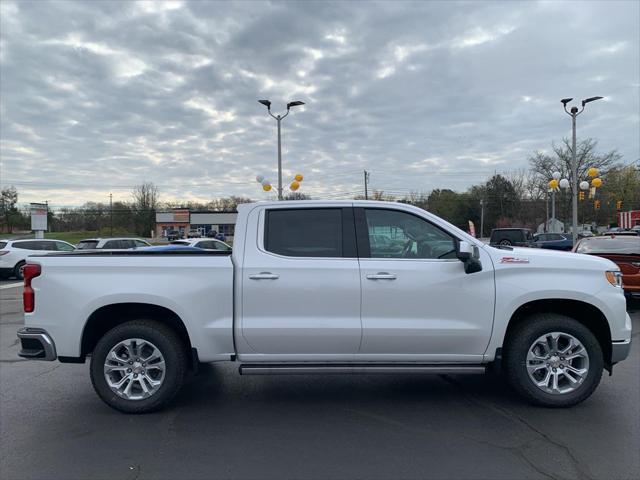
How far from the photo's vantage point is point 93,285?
4.28 m

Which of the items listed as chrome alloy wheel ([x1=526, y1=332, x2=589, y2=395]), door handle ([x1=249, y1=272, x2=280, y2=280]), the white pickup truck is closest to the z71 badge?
the white pickup truck

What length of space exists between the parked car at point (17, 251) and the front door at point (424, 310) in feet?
57.2

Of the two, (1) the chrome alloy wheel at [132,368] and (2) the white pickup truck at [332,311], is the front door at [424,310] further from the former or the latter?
(1) the chrome alloy wheel at [132,368]

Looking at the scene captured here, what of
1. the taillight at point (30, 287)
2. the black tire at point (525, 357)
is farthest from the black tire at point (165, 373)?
the black tire at point (525, 357)

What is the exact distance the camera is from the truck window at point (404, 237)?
14.5 ft

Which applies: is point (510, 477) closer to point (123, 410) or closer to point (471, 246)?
point (471, 246)

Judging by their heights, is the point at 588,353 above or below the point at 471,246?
below

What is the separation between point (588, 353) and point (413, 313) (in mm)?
1682

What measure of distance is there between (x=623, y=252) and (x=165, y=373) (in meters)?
9.34

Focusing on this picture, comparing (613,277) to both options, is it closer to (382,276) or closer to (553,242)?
(382,276)

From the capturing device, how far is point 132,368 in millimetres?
4324

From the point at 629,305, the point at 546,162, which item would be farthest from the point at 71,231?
the point at 629,305

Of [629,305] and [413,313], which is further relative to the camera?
[629,305]

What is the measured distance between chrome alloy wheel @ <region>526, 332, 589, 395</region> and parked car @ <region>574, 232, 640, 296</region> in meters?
5.84
